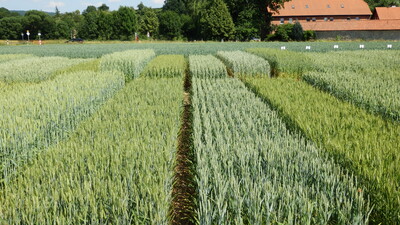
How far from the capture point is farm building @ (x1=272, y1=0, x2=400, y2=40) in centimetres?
3962

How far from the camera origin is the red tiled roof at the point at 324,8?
57375mm

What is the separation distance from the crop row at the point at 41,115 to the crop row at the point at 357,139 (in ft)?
11.8

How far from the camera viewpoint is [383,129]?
14.7ft

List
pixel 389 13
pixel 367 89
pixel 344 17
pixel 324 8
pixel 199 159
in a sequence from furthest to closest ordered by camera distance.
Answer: pixel 324 8, pixel 344 17, pixel 389 13, pixel 367 89, pixel 199 159

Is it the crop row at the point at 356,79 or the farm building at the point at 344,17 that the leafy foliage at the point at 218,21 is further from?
the crop row at the point at 356,79

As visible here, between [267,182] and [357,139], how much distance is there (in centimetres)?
179

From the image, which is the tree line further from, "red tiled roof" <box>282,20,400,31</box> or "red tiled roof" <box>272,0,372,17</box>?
"red tiled roof" <box>282,20,400,31</box>

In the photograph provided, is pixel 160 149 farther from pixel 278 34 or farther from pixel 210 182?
pixel 278 34

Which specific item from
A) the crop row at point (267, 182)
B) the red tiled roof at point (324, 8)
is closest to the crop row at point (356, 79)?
the crop row at point (267, 182)

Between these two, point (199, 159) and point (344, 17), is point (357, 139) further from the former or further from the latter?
point (344, 17)

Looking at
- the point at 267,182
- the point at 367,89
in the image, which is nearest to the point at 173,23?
the point at 367,89

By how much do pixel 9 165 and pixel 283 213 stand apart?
9.87 feet

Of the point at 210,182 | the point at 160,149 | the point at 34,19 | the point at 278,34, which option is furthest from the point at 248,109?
the point at 34,19

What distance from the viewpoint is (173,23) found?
228ft
